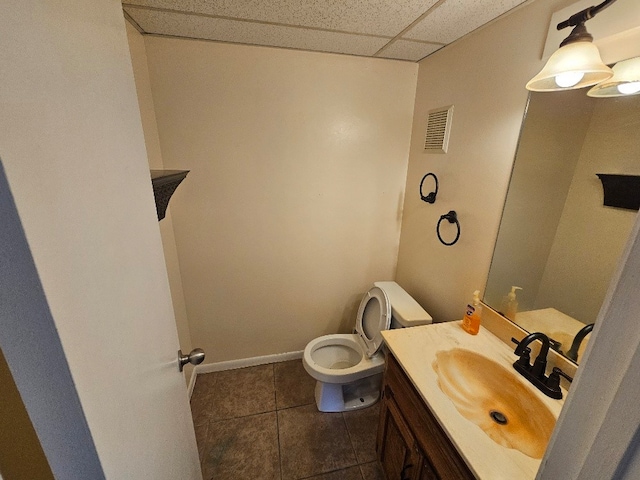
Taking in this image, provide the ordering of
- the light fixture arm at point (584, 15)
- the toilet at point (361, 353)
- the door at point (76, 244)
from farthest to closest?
A: 1. the toilet at point (361, 353)
2. the light fixture arm at point (584, 15)
3. the door at point (76, 244)

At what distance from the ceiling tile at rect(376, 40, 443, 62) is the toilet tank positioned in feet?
4.82

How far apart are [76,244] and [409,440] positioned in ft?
4.10

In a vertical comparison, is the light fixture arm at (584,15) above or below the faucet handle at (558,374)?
above

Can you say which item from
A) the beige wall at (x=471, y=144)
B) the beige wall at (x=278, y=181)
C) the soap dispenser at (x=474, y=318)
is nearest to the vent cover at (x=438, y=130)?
the beige wall at (x=471, y=144)

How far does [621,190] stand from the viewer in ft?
2.72

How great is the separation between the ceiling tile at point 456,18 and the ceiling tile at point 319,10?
74mm

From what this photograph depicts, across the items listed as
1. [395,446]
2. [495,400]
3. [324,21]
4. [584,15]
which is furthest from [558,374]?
[324,21]

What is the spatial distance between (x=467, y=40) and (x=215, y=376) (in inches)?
107

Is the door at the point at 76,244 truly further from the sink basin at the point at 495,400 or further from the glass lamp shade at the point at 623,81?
the glass lamp shade at the point at 623,81

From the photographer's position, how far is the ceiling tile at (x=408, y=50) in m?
1.43

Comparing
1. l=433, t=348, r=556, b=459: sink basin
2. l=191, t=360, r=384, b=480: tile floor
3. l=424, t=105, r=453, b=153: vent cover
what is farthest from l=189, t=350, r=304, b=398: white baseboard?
l=424, t=105, r=453, b=153: vent cover

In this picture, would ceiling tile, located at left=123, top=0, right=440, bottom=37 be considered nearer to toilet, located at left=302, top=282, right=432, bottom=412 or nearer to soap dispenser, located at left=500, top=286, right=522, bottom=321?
soap dispenser, located at left=500, top=286, right=522, bottom=321

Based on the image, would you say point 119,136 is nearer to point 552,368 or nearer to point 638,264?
point 638,264

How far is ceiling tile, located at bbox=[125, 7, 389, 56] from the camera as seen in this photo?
1212 mm
